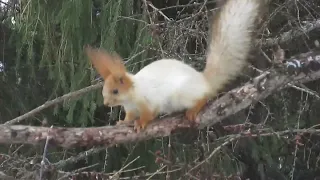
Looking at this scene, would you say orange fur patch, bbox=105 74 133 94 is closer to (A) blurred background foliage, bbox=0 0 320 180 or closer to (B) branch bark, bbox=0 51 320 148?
(B) branch bark, bbox=0 51 320 148

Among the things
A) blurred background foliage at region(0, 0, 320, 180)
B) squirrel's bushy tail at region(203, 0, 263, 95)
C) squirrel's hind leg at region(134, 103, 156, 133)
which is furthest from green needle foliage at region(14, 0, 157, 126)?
squirrel's hind leg at region(134, 103, 156, 133)

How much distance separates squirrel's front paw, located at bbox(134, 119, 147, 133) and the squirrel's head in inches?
3.8

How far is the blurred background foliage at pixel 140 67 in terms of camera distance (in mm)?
2381

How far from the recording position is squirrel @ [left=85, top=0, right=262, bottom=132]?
6.17ft

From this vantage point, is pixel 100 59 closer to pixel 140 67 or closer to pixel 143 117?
pixel 143 117

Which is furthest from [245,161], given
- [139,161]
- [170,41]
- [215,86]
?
[215,86]

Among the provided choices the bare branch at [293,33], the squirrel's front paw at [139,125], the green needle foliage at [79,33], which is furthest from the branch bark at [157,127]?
the green needle foliage at [79,33]

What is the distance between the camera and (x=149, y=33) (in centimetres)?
250

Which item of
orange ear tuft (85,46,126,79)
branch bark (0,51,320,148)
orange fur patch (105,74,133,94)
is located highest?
orange ear tuft (85,46,126,79)

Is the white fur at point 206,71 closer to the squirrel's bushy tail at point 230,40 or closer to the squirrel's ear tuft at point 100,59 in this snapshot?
the squirrel's bushy tail at point 230,40

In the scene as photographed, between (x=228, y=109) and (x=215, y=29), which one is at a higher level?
(x=215, y=29)

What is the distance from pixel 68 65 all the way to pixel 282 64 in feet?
4.46

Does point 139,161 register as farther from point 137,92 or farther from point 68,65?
point 137,92

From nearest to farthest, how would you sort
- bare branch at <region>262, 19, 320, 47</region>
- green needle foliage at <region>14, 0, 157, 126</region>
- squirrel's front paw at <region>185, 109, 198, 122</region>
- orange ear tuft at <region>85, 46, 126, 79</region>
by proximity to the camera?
orange ear tuft at <region>85, 46, 126, 79</region>, squirrel's front paw at <region>185, 109, 198, 122</region>, bare branch at <region>262, 19, 320, 47</region>, green needle foliage at <region>14, 0, 157, 126</region>
